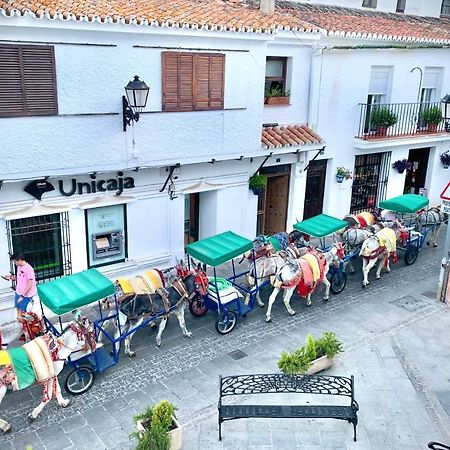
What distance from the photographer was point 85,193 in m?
12.1

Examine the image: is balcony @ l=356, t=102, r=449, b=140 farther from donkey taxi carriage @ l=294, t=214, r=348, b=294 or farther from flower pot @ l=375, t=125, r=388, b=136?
donkey taxi carriage @ l=294, t=214, r=348, b=294

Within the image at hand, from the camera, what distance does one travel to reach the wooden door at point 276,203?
16500 mm

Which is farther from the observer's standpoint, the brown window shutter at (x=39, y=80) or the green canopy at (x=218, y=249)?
the green canopy at (x=218, y=249)

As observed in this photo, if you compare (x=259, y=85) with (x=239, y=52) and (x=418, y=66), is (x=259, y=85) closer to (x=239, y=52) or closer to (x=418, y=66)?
(x=239, y=52)

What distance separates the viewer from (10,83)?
403 inches

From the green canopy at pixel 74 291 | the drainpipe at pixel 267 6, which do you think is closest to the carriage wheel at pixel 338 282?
the green canopy at pixel 74 291

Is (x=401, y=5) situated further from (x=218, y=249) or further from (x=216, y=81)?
(x=218, y=249)

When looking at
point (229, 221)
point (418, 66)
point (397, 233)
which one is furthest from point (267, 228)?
point (418, 66)

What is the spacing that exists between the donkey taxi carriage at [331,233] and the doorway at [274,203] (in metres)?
2.72

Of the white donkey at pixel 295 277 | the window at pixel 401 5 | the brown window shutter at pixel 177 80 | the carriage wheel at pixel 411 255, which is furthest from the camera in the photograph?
the window at pixel 401 5

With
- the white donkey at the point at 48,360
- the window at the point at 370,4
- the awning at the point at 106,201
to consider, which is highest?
the window at the point at 370,4

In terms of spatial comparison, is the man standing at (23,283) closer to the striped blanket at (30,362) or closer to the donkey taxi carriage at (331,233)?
the striped blanket at (30,362)

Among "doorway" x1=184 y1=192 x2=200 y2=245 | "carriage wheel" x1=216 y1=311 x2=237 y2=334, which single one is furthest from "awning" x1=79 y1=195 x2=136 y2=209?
"carriage wheel" x1=216 y1=311 x2=237 y2=334

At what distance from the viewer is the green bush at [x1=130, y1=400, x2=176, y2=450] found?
754 cm
